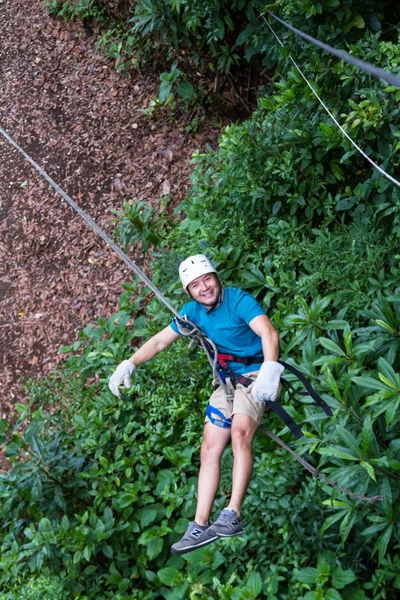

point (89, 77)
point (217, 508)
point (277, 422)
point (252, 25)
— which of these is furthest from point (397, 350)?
point (89, 77)

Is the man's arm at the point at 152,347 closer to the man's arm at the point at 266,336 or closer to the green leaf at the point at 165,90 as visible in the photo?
the man's arm at the point at 266,336

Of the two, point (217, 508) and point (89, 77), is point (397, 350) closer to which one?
point (217, 508)

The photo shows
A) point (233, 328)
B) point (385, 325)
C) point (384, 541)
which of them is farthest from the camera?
point (233, 328)

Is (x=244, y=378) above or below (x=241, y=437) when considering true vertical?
above

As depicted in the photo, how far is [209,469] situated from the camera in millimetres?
3688

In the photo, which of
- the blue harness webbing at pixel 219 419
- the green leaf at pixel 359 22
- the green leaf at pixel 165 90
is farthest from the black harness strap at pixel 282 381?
the green leaf at pixel 165 90

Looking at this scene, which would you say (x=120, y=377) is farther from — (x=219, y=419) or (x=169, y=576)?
(x=169, y=576)

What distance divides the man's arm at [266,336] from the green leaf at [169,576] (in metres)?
1.97

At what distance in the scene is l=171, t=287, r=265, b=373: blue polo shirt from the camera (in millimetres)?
3738

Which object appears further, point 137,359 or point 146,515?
point 146,515

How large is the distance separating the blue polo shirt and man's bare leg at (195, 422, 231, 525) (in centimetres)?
40

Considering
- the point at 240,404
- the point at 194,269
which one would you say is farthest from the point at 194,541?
the point at 194,269

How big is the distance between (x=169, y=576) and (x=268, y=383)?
1.99m

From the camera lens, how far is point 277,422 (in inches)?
184
